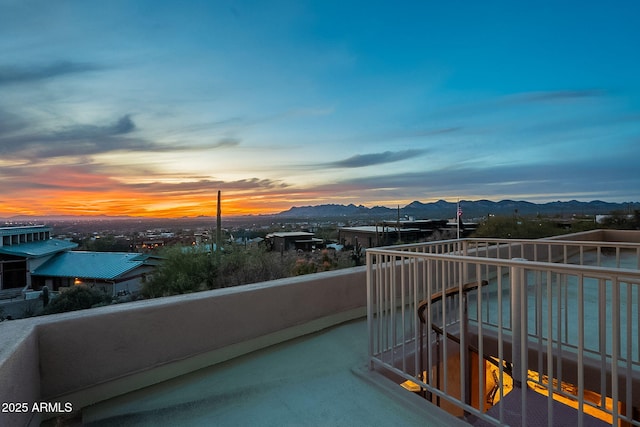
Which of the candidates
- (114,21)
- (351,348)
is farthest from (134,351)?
(114,21)

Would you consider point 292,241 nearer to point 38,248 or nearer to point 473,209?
Result: point 38,248

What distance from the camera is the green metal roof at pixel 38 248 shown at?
19.3 feet

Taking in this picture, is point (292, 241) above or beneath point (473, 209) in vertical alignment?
beneath

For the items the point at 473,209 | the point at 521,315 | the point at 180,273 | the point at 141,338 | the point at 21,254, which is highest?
the point at 473,209

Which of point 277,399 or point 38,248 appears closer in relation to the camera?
point 277,399

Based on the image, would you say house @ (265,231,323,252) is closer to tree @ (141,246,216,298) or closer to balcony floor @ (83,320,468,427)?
tree @ (141,246,216,298)

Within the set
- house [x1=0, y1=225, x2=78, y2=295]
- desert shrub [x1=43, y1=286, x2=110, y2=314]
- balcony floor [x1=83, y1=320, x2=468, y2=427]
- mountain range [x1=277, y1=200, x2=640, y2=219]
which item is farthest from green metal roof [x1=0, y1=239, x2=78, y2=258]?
mountain range [x1=277, y1=200, x2=640, y2=219]

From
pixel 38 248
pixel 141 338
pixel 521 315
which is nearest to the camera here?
pixel 521 315

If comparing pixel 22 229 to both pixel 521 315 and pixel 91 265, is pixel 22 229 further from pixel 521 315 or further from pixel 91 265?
pixel 521 315

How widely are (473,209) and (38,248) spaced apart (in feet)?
42.5

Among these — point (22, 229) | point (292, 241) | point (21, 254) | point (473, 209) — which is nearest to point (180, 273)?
point (21, 254)

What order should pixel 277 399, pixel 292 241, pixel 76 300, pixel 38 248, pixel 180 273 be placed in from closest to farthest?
pixel 277 399
pixel 76 300
pixel 180 273
pixel 38 248
pixel 292 241

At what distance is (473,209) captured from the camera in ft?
39.2

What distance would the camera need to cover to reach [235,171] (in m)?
9.03
